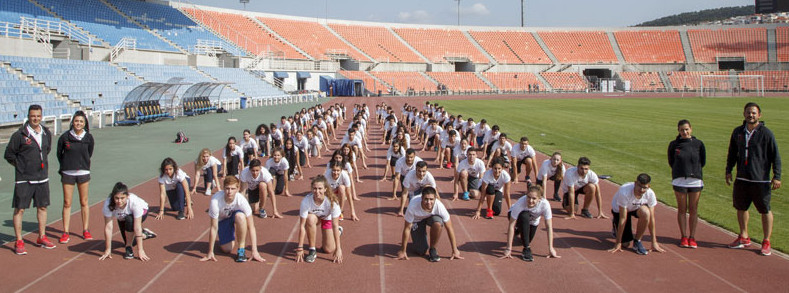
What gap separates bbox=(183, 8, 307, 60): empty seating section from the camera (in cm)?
6269

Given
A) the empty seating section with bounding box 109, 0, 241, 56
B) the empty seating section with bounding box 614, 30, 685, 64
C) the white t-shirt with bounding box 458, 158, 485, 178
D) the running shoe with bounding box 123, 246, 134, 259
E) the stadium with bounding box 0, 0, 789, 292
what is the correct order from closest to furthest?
the stadium with bounding box 0, 0, 789, 292 < the running shoe with bounding box 123, 246, 134, 259 < the white t-shirt with bounding box 458, 158, 485, 178 < the empty seating section with bounding box 109, 0, 241, 56 < the empty seating section with bounding box 614, 30, 685, 64

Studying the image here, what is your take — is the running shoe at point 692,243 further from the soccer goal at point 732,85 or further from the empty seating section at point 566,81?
the empty seating section at point 566,81

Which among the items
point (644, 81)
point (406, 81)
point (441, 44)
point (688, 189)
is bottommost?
point (688, 189)

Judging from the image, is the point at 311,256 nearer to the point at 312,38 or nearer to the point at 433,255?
the point at 433,255

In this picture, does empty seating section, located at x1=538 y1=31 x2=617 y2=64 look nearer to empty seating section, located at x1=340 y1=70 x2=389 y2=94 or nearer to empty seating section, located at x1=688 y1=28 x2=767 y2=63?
empty seating section, located at x1=688 y1=28 x2=767 y2=63

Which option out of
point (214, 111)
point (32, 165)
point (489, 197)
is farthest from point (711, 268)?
point (214, 111)

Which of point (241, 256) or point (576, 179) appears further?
point (576, 179)

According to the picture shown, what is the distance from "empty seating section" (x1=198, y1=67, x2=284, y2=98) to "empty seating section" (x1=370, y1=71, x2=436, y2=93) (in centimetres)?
2138

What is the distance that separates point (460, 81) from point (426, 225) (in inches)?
2771

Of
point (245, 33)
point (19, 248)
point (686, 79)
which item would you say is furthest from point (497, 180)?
point (686, 79)

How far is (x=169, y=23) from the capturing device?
171 feet

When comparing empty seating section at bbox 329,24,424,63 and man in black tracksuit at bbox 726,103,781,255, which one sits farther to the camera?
empty seating section at bbox 329,24,424,63

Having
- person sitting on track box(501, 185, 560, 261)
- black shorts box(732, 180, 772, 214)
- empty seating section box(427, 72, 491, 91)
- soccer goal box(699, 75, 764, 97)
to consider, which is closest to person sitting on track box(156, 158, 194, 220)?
person sitting on track box(501, 185, 560, 261)

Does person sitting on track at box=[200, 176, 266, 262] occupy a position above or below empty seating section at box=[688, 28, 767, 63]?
below
